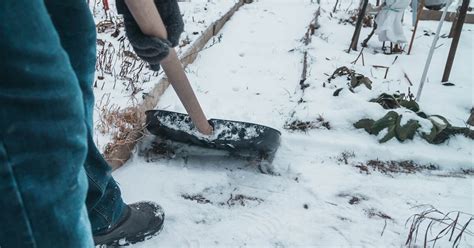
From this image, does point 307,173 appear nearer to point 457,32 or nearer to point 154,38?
point 154,38

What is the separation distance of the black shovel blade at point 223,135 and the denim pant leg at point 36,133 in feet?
4.21

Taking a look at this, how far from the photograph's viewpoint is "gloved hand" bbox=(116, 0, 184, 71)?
1.23 metres

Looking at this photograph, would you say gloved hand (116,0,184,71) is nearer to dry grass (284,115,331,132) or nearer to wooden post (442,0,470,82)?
dry grass (284,115,331,132)

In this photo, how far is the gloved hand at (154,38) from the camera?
1.23 meters

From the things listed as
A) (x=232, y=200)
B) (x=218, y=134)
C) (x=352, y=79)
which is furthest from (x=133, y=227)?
(x=352, y=79)

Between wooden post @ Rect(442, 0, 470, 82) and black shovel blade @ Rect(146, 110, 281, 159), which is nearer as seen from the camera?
black shovel blade @ Rect(146, 110, 281, 159)

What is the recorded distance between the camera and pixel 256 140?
186cm

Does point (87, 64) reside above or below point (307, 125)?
above

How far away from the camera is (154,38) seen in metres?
1.21

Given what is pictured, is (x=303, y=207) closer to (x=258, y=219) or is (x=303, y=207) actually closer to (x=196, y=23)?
(x=258, y=219)

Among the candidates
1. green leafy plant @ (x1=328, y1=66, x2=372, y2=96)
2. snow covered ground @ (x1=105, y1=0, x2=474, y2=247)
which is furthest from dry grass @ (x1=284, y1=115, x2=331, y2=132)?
green leafy plant @ (x1=328, y1=66, x2=372, y2=96)

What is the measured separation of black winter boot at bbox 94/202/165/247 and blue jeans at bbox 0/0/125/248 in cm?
80

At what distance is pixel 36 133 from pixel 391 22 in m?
3.36

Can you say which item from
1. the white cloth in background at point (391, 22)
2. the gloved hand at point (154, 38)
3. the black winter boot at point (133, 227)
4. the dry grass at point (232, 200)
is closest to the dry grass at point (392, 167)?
the dry grass at point (232, 200)
